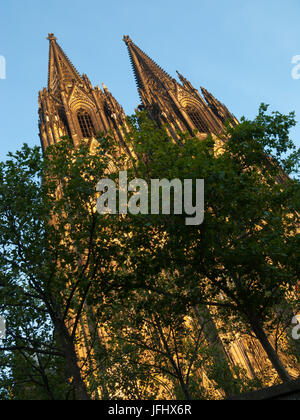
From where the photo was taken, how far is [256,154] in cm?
1068

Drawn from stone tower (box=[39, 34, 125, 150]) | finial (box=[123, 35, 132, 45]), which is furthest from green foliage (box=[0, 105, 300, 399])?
finial (box=[123, 35, 132, 45])

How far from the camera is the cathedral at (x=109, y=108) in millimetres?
31906

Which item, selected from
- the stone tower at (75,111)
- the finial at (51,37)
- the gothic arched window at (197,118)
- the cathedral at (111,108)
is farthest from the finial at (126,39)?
the gothic arched window at (197,118)

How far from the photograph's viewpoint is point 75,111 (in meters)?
35.6

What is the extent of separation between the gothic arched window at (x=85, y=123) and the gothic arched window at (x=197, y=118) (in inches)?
398

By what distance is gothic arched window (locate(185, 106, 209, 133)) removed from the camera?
33.7m

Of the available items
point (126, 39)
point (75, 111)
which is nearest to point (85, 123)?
point (75, 111)

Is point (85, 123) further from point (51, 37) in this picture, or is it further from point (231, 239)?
point (231, 239)

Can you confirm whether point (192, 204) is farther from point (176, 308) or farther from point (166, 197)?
point (176, 308)

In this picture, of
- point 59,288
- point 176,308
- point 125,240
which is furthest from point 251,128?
point 59,288

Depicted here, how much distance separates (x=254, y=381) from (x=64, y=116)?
2945 centimetres

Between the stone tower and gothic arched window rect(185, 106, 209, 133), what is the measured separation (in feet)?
23.3

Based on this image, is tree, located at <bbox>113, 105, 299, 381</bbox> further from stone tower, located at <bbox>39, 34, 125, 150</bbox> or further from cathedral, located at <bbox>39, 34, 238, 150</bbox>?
stone tower, located at <bbox>39, 34, 125, 150</bbox>

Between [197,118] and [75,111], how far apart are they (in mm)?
12586
